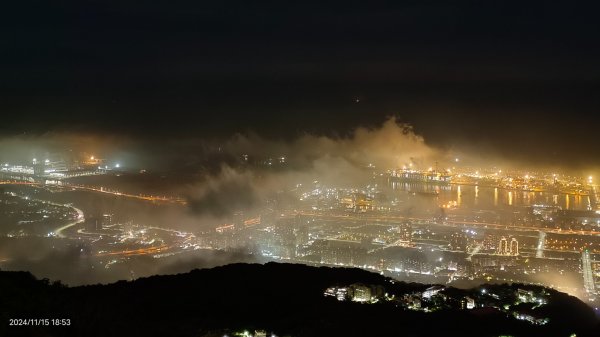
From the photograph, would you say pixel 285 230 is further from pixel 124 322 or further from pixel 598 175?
pixel 598 175

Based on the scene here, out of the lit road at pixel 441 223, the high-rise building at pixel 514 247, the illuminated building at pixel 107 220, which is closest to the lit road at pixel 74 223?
the illuminated building at pixel 107 220

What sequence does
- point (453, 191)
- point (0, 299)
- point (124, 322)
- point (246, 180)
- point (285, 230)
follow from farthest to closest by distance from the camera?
point (453, 191) < point (246, 180) < point (285, 230) < point (124, 322) < point (0, 299)

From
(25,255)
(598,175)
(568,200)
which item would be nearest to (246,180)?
(25,255)

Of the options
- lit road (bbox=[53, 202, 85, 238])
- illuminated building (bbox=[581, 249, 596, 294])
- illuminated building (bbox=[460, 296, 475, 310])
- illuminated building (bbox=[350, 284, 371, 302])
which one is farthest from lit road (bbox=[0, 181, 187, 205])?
illuminated building (bbox=[460, 296, 475, 310])

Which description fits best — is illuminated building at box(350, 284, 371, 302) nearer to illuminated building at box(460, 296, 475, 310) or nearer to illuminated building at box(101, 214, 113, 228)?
illuminated building at box(460, 296, 475, 310)

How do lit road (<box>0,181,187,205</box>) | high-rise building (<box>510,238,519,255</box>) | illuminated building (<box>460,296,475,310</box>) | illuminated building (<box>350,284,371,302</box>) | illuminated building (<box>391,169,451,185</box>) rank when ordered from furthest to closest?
illuminated building (<box>391,169,451,185</box>) < lit road (<box>0,181,187,205</box>) < high-rise building (<box>510,238,519,255</box>) < illuminated building (<box>350,284,371,302</box>) < illuminated building (<box>460,296,475,310</box>)

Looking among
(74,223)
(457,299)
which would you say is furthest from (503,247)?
(74,223)

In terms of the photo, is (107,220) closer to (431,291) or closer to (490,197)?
(431,291)

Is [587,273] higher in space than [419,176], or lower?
lower
